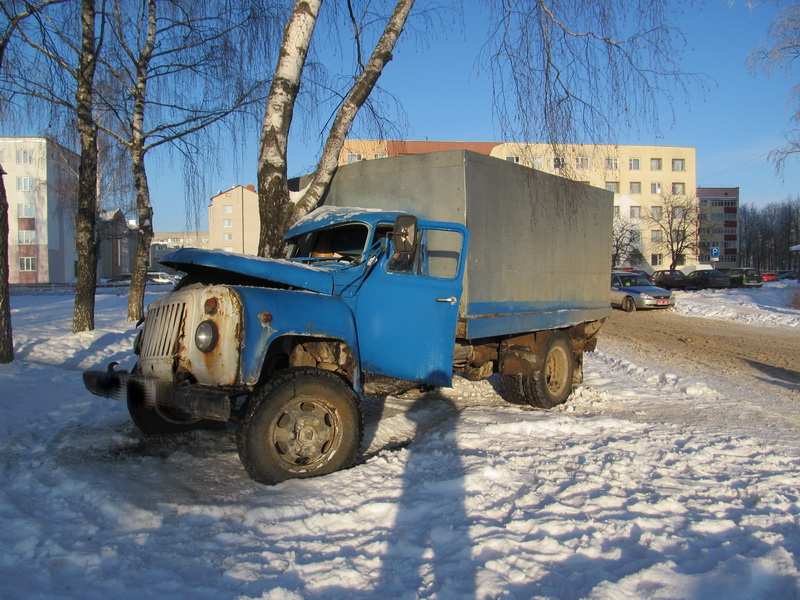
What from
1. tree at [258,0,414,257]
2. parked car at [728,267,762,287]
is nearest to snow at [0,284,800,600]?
tree at [258,0,414,257]

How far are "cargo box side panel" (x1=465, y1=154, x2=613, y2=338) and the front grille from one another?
270 centimetres

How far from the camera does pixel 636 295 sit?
2281 centimetres

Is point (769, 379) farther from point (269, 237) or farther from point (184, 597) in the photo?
point (184, 597)

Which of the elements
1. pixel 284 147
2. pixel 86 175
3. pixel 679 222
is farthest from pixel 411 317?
pixel 679 222

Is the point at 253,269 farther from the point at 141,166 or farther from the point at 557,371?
the point at 141,166

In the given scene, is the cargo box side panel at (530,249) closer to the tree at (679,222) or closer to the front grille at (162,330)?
the front grille at (162,330)

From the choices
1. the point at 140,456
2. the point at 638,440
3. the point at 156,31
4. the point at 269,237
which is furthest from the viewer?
the point at 156,31

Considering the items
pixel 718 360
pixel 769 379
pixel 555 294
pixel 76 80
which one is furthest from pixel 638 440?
pixel 76 80

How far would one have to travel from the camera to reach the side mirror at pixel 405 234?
4711 millimetres

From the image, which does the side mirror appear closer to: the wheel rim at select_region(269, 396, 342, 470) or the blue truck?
the blue truck

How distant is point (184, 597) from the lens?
2.72 meters

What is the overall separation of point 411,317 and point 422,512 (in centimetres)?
181

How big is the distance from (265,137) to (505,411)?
459cm

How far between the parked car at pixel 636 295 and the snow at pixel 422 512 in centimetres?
1740
